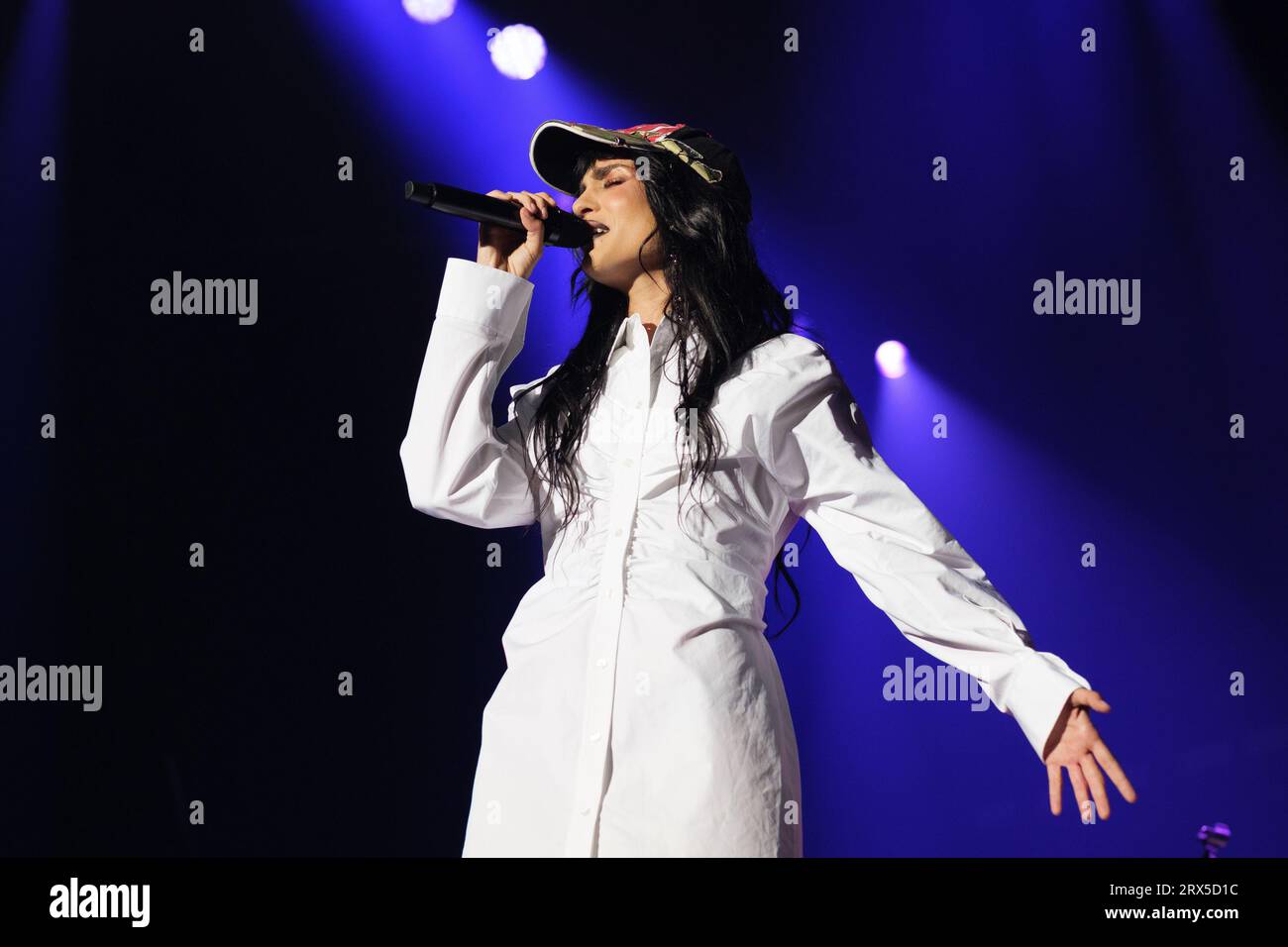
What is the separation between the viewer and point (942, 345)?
3.06m

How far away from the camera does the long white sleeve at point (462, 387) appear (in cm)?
158

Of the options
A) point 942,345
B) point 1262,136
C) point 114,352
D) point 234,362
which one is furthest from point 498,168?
point 1262,136

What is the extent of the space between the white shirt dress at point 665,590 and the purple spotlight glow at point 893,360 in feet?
4.67

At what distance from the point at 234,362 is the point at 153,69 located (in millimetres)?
632

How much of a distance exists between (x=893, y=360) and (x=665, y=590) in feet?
5.65

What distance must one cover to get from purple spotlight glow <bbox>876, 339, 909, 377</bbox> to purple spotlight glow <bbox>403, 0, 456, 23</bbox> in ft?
4.03

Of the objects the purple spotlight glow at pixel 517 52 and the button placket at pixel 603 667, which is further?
the purple spotlight glow at pixel 517 52

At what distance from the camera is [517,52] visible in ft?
9.30

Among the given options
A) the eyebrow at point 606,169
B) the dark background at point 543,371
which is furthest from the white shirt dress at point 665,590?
the dark background at point 543,371

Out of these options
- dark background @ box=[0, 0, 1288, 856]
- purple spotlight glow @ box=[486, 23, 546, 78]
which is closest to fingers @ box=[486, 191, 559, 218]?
dark background @ box=[0, 0, 1288, 856]

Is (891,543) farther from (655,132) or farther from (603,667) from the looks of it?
(655,132)

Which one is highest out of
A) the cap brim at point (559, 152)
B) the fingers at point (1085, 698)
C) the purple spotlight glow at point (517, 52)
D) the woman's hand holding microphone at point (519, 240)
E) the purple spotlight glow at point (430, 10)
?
the purple spotlight glow at point (430, 10)

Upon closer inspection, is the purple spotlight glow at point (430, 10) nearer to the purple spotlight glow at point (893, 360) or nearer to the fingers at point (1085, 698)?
the purple spotlight glow at point (893, 360)

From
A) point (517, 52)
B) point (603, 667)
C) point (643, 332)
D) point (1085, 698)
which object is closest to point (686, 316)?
point (643, 332)
